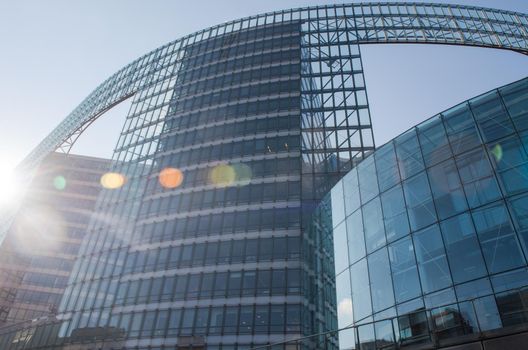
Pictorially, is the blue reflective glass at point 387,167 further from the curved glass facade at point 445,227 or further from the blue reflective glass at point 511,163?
the blue reflective glass at point 511,163

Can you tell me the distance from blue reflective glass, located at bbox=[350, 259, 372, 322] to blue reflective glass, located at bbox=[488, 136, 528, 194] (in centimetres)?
891

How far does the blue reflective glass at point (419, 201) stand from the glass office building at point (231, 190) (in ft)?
43.6

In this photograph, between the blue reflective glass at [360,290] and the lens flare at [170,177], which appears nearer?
the blue reflective glass at [360,290]

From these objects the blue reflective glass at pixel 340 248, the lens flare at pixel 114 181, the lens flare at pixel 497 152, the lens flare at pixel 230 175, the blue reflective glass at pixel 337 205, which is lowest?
the blue reflective glass at pixel 340 248

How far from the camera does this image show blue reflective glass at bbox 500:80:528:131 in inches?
792

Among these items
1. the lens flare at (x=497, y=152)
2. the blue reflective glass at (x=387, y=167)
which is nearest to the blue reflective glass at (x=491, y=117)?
the lens flare at (x=497, y=152)

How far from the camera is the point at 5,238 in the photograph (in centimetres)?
7156

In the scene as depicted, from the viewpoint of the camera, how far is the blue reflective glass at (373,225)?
78.7ft

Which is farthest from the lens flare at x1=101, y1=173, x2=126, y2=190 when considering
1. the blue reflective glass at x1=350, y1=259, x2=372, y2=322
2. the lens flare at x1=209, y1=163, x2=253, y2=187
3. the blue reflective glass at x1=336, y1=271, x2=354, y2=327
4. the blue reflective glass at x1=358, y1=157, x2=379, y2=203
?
the blue reflective glass at x1=350, y1=259, x2=372, y2=322

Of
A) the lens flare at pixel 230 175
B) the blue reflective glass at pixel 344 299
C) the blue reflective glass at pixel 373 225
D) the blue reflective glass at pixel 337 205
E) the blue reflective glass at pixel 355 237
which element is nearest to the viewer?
the blue reflective glass at pixel 373 225

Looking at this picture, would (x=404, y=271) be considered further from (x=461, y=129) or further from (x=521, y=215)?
(x=461, y=129)

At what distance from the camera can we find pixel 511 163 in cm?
1938

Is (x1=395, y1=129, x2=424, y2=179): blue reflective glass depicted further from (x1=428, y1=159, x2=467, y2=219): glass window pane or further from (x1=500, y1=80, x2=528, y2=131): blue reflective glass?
(x1=500, y1=80, x2=528, y2=131): blue reflective glass

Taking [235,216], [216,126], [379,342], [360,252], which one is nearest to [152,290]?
[235,216]
